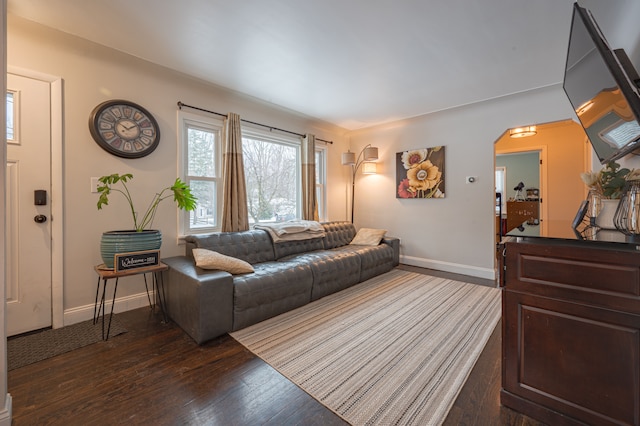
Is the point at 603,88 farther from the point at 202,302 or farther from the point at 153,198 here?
the point at 153,198

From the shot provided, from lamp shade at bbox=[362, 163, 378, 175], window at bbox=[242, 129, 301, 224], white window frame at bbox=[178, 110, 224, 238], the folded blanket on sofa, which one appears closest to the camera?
white window frame at bbox=[178, 110, 224, 238]

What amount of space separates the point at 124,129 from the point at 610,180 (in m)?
3.85

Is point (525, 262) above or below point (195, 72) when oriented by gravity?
below

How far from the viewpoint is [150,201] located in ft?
9.12

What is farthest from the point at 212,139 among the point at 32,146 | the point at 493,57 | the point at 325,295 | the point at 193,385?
Result: the point at 493,57

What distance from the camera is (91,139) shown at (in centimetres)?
244

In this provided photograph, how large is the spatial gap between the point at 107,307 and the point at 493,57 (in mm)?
4544

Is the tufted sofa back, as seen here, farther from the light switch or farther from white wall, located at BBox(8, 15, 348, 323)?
the light switch

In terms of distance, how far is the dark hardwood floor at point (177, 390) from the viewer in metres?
1.33

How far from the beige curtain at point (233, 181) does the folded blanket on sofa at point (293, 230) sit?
33 cm

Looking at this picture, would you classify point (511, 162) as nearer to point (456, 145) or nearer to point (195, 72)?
point (456, 145)

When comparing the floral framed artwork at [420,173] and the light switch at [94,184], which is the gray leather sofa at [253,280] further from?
the floral framed artwork at [420,173]

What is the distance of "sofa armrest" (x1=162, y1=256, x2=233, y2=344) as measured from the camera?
1995mm

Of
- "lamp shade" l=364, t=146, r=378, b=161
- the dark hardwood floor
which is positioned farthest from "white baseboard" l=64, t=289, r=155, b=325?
"lamp shade" l=364, t=146, r=378, b=161
